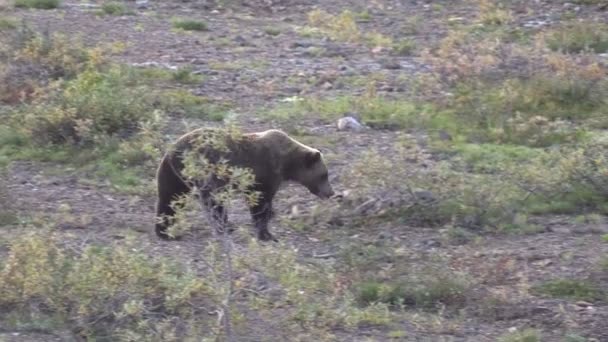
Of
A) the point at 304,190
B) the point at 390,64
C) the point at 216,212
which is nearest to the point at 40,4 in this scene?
the point at 390,64

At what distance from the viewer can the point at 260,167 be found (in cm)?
1060

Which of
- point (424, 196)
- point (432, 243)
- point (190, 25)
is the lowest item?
point (190, 25)

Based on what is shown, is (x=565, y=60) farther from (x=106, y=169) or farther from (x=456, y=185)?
(x=106, y=169)

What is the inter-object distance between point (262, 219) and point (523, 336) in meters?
2.77

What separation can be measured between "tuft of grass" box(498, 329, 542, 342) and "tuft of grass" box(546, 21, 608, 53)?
8.26m

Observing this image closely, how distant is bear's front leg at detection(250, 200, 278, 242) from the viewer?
10.2m

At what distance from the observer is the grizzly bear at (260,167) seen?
32.9ft

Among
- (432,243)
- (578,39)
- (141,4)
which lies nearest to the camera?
(432,243)

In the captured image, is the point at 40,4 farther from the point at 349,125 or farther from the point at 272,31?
the point at 349,125

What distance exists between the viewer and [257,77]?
50.7 feet

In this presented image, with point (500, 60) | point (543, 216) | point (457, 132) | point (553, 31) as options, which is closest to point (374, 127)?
point (457, 132)

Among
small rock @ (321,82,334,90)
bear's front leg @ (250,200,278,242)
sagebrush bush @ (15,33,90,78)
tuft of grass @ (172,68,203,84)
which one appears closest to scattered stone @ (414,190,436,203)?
bear's front leg @ (250,200,278,242)

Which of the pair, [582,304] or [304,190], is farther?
[304,190]

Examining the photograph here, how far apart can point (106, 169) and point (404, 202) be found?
9.22 feet
